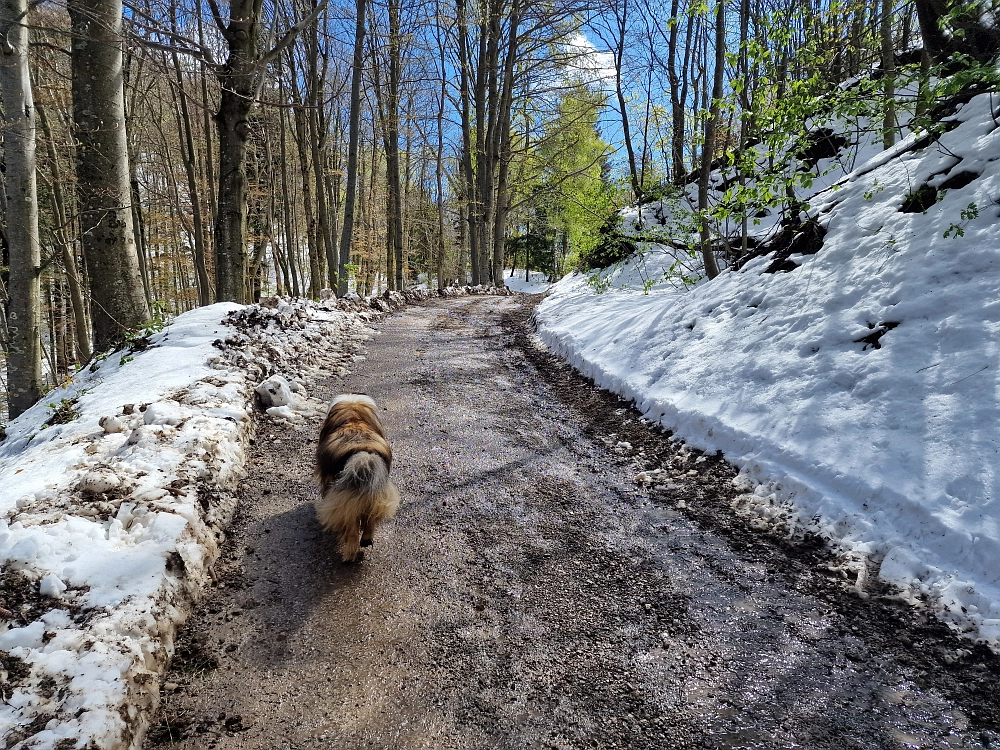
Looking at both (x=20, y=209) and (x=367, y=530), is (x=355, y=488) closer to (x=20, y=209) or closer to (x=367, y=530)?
(x=367, y=530)

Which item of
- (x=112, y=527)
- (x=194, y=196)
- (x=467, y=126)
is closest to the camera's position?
(x=112, y=527)

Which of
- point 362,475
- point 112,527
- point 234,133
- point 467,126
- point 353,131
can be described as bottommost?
point 112,527

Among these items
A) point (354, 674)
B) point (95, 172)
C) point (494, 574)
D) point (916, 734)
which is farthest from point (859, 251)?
point (95, 172)

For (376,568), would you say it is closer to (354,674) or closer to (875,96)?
(354,674)

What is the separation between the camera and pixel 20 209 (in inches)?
236

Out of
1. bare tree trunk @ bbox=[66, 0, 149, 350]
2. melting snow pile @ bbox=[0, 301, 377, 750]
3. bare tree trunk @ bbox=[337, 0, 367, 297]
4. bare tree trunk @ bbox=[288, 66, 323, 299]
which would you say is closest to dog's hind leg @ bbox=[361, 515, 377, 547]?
melting snow pile @ bbox=[0, 301, 377, 750]

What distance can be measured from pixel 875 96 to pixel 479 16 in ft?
58.0

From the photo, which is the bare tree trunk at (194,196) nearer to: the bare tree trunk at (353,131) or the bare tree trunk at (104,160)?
the bare tree trunk at (353,131)

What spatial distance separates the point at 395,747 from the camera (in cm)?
213

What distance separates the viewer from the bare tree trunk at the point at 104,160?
19.8 ft

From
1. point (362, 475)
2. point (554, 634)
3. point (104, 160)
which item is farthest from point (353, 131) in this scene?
point (554, 634)

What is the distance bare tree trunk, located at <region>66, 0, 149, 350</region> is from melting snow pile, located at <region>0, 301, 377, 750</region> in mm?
1257

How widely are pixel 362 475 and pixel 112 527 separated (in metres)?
1.47

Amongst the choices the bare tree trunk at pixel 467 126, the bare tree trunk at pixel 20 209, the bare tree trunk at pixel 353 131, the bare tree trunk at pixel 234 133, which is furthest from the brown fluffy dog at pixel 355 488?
the bare tree trunk at pixel 467 126
